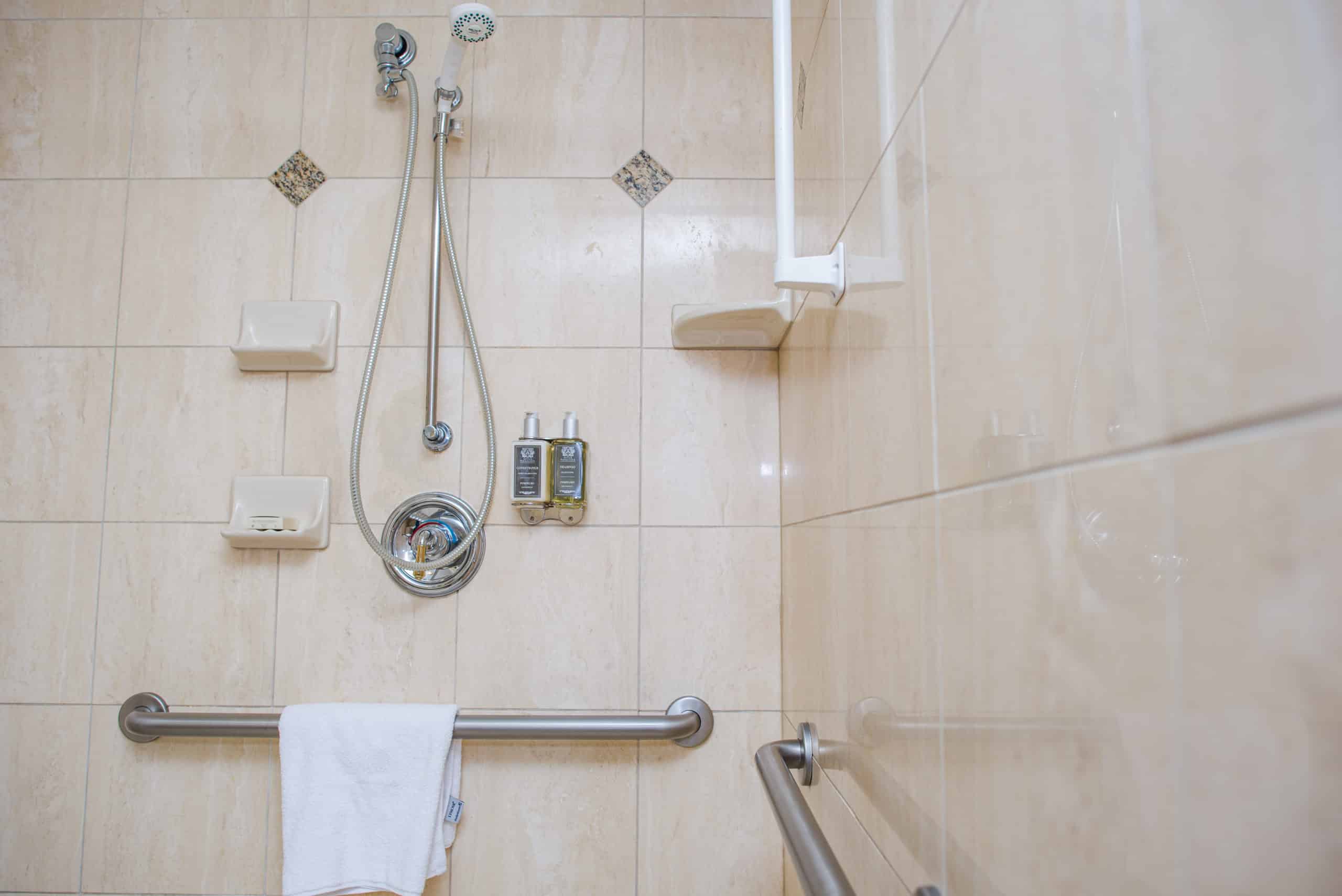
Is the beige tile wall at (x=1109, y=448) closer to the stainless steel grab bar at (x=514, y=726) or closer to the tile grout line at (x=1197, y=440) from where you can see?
the tile grout line at (x=1197, y=440)

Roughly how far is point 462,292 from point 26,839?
1.14 m

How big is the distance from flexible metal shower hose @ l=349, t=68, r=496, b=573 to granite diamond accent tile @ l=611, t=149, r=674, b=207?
0.30 meters

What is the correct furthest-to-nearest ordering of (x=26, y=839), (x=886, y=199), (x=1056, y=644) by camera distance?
1. (x=26, y=839)
2. (x=886, y=199)
3. (x=1056, y=644)

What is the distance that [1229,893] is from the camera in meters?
0.20

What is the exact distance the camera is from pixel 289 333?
49.4 inches

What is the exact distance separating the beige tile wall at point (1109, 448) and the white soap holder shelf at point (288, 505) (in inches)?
38.6

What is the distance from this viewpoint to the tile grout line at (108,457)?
1212 mm

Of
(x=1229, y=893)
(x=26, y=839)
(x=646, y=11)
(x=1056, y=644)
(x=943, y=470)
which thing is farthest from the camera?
(x=646, y=11)

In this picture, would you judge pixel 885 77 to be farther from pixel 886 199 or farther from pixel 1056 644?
pixel 1056 644

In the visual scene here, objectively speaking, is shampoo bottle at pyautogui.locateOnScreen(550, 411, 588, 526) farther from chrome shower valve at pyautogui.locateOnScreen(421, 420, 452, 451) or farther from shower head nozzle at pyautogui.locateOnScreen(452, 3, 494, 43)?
shower head nozzle at pyautogui.locateOnScreen(452, 3, 494, 43)

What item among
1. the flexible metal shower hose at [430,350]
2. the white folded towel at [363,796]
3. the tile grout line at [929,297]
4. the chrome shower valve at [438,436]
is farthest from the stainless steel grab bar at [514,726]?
the tile grout line at [929,297]

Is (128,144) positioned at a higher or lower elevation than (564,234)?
higher

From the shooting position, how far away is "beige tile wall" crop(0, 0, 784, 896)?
120cm

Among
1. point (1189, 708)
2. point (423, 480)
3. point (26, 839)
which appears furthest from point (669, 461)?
point (26, 839)
